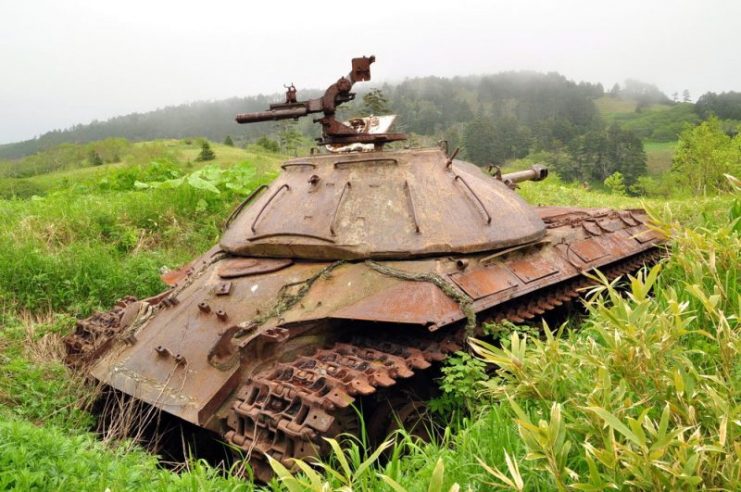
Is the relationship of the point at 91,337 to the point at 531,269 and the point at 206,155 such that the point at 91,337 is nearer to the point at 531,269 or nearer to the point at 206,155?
the point at 531,269

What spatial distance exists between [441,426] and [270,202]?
2.60m

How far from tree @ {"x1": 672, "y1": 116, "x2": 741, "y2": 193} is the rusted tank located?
24633 mm

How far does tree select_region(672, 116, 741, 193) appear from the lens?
2750cm

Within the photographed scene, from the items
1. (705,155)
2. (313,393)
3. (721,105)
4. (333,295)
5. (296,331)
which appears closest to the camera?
(313,393)

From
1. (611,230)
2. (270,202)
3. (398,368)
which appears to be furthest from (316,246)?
(611,230)

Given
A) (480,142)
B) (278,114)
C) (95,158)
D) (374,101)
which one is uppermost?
(374,101)

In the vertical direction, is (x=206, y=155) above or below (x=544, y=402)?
below

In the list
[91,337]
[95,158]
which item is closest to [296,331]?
[91,337]

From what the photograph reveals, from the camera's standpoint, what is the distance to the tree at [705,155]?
2750cm

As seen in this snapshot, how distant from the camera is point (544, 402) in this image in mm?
2604

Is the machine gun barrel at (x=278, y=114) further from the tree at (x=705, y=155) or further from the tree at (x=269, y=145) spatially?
the tree at (x=269, y=145)

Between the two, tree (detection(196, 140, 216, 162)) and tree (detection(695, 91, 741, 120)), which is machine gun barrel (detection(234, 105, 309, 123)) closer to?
tree (detection(196, 140, 216, 162))

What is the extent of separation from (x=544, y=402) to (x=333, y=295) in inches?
92.2

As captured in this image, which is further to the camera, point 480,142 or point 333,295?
point 480,142
